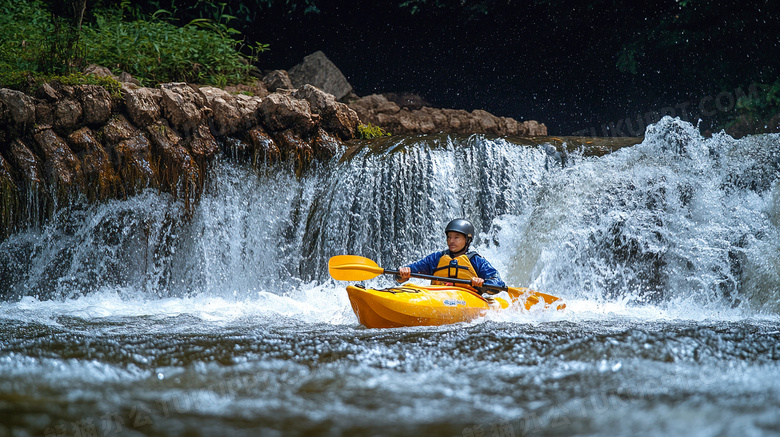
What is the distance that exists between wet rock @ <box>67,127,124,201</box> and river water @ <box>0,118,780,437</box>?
200mm

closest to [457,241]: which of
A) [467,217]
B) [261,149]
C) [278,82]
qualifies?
[467,217]

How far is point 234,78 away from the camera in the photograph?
26.4 ft

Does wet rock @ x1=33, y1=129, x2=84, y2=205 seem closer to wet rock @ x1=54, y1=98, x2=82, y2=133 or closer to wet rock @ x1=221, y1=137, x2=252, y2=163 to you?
wet rock @ x1=54, y1=98, x2=82, y2=133

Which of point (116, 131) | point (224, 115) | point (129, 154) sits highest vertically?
point (224, 115)

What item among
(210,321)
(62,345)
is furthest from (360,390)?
(210,321)

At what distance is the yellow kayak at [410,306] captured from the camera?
353 centimetres

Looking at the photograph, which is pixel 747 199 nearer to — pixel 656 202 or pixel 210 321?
pixel 656 202

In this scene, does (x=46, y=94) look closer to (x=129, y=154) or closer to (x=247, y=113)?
(x=129, y=154)

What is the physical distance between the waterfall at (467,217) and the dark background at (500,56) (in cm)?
425

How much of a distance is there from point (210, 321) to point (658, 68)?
903 centimetres

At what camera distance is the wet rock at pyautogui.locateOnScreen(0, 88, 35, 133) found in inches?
210

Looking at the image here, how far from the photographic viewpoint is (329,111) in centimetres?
666

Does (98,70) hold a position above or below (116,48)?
below

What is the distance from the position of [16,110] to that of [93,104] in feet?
2.20
